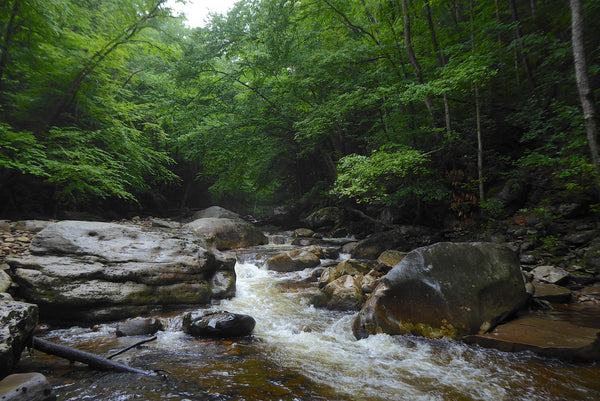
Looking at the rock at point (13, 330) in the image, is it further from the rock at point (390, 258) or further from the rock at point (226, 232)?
the rock at point (226, 232)

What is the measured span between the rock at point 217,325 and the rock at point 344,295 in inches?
72.9

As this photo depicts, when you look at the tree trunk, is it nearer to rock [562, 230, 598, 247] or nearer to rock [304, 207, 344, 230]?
rock [562, 230, 598, 247]

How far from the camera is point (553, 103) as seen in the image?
22.6ft

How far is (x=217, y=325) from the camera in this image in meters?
3.92

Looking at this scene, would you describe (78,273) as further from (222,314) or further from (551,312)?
(551,312)

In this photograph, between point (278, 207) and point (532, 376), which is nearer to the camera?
point (532, 376)

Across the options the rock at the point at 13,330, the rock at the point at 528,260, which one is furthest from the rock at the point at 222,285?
the rock at the point at 528,260

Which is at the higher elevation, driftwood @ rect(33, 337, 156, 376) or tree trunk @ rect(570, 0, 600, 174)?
tree trunk @ rect(570, 0, 600, 174)

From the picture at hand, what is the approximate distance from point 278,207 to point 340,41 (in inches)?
458

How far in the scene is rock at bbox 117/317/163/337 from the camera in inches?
151

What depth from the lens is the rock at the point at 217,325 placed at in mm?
3904

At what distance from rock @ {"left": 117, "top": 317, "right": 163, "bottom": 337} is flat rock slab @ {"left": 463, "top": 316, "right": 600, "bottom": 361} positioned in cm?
460

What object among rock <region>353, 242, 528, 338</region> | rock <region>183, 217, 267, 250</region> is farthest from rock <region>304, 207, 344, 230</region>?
rock <region>353, 242, 528, 338</region>

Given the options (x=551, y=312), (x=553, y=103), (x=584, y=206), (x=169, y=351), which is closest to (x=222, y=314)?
(x=169, y=351)
